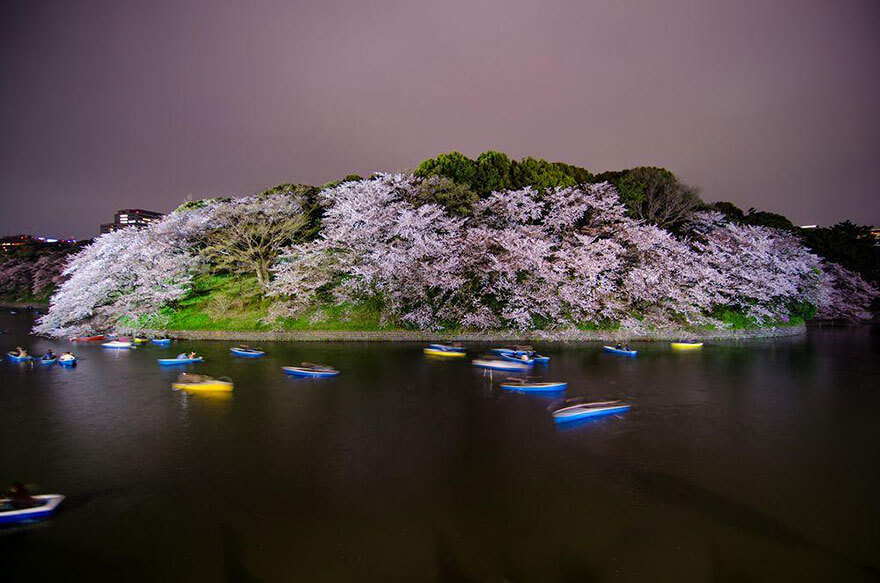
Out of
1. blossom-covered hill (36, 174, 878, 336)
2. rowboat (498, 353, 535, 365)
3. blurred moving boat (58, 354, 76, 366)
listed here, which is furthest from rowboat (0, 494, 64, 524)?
blossom-covered hill (36, 174, 878, 336)

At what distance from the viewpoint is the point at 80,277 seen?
2925 centimetres

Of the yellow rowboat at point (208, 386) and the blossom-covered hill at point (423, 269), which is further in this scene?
the blossom-covered hill at point (423, 269)

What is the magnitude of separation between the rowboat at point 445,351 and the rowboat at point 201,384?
10440 mm

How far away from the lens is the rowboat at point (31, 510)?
7430 millimetres

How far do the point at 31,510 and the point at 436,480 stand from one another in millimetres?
7638

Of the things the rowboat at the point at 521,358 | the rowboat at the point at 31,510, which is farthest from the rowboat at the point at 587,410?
the rowboat at the point at 31,510

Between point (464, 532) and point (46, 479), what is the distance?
31.2 ft

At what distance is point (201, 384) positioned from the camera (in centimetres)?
1611

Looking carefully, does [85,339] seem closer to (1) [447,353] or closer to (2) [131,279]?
(2) [131,279]

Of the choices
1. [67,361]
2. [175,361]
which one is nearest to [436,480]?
[175,361]

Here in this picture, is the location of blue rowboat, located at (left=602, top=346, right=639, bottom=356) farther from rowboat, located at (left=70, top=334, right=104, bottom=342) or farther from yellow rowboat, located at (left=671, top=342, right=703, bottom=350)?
rowboat, located at (left=70, top=334, right=104, bottom=342)

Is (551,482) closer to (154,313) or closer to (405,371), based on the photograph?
(405,371)

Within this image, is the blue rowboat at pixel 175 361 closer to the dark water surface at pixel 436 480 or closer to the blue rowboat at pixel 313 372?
the dark water surface at pixel 436 480

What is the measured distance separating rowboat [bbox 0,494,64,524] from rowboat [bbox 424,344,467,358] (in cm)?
1669
